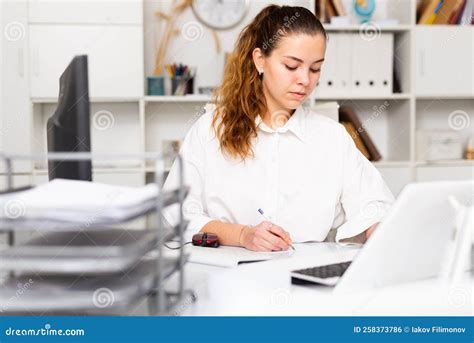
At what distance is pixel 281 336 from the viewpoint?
2.82ft

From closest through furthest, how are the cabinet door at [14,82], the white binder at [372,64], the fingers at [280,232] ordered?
the fingers at [280,232] < the cabinet door at [14,82] < the white binder at [372,64]

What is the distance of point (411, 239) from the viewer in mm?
878

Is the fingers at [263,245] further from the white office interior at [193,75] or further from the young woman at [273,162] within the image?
the white office interior at [193,75]

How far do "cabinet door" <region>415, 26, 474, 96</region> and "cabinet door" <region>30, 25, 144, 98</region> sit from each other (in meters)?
1.50

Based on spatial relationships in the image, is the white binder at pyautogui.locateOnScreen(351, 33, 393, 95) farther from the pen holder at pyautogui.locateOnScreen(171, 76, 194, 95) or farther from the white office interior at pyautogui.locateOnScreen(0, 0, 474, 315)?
the pen holder at pyautogui.locateOnScreen(171, 76, 194, 95)

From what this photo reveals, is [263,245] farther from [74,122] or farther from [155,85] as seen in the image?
[155,85]

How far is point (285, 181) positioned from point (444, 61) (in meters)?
2.02

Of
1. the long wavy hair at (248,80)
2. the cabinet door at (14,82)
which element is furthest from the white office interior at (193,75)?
the long wavy hair at (248,80)

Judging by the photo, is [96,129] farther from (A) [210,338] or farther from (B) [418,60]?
(A) [210,338]

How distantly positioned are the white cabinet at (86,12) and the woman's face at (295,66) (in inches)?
63.2

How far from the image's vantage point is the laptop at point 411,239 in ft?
2.74

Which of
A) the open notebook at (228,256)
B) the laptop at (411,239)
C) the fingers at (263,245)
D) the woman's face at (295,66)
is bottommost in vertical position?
the open notebook at (228,256)

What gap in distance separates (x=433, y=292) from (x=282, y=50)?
839mm

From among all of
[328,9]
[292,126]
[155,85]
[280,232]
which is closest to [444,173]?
[328,9]
